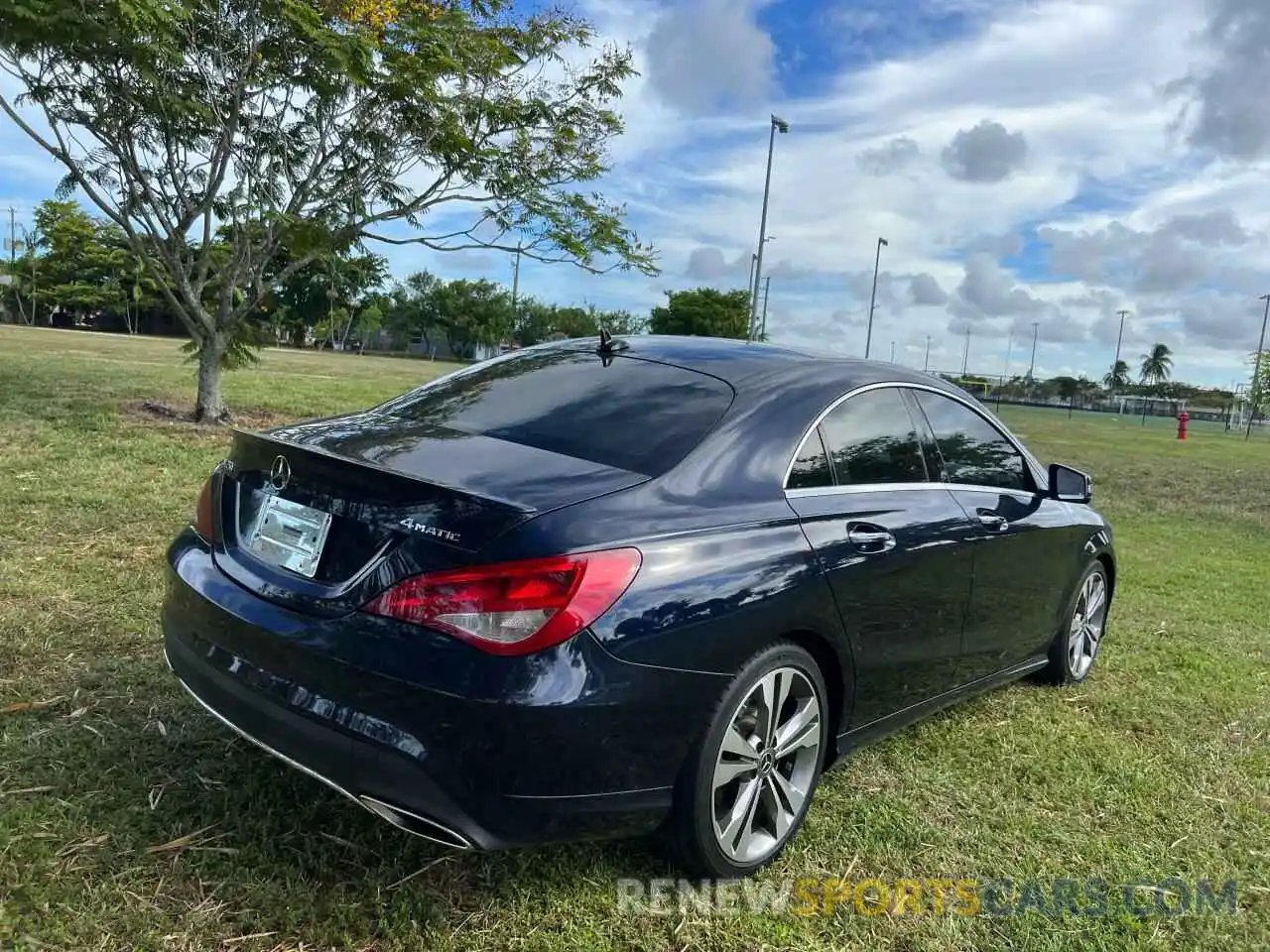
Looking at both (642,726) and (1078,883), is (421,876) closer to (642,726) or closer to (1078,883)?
(642,726)

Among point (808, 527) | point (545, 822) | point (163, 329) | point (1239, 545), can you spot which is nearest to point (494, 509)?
point (545, 822)

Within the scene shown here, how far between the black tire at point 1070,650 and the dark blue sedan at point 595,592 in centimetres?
110

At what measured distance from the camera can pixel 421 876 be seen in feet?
8.74

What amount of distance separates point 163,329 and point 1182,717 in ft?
269

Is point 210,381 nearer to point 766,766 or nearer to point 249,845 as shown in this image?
point 249,845

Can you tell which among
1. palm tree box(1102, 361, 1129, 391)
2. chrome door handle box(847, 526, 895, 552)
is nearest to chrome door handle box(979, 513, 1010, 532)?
chrome door handle box(847, 526, 895, 552)

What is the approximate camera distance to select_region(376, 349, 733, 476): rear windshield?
2832 mm

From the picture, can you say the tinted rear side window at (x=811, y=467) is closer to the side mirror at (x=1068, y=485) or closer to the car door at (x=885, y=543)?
the car door at (x=885, y=543)

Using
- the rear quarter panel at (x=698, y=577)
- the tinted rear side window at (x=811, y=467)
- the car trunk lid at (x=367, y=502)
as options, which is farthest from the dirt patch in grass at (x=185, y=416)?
the rear quarter panel at (x=698, y=577)

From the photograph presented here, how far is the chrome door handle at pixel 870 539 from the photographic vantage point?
9.88ft

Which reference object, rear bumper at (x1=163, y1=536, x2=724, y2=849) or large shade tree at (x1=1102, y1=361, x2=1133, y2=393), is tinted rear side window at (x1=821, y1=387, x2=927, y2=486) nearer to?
rear bumper at (x1=163, y1=536, x2=724, y2=849)

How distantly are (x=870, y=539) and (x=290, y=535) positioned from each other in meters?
1.74

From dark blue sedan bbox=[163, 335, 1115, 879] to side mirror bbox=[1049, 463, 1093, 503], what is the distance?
0.78m

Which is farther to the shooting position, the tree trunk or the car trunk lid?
the tree trunk
